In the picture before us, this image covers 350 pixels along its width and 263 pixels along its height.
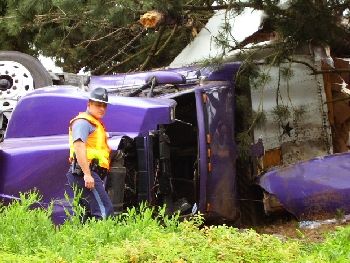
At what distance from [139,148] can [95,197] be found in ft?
2.58

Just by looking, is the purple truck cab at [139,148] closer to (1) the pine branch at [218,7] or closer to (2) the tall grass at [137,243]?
(1) the pine branch at [218,7]

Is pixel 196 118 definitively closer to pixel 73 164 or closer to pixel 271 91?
pixel 271 91

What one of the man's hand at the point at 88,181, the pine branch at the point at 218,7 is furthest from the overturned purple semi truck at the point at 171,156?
the pine branch at the point at 218,7

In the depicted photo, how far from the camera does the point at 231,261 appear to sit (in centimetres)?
319

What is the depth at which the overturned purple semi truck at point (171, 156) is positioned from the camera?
6.10 m

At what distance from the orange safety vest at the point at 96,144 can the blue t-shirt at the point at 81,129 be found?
3 centimetres

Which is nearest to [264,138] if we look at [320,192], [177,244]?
[320,192]

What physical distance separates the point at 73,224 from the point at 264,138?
4.42 m

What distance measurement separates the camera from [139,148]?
6.25 m

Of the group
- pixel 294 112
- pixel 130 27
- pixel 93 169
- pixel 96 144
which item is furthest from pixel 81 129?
pixel 130 27

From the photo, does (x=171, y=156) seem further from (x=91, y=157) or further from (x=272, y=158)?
(x=91, y=157)

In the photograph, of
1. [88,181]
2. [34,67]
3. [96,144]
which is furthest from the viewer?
[34,67]

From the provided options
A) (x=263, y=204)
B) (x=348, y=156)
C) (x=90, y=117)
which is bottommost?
(x=263, y=204)

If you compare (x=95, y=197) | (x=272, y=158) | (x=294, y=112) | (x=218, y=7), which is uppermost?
(x=218, y=7)
